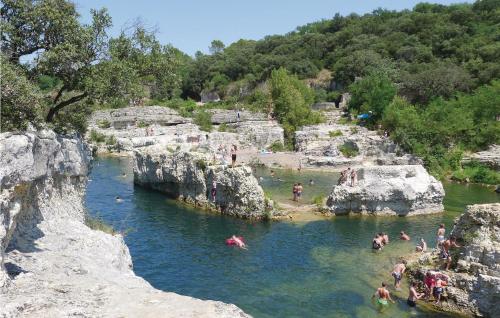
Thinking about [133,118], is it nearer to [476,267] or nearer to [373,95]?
[373,95]

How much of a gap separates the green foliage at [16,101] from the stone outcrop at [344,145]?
4024cm

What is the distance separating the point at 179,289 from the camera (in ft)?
64.5

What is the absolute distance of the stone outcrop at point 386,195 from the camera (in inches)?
1241

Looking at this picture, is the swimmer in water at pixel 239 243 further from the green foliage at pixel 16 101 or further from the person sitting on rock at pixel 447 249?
the green foliage at pixel 16 101

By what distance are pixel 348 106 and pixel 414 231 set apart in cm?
5392

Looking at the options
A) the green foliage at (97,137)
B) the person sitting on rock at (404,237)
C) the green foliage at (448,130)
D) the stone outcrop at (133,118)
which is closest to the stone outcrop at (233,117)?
the stone outcrop at (133,118)

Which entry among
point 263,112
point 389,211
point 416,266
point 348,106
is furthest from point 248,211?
point 348,106

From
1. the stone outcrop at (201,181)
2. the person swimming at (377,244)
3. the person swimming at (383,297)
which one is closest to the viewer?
the person swimming at (383,297)

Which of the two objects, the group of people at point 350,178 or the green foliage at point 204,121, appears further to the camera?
the green foliage at point 204,121

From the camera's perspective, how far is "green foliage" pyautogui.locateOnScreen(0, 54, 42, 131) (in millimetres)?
14125

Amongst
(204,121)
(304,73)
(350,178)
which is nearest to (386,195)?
(350,178)

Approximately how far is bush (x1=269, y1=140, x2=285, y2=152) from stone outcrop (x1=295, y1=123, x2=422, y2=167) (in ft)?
7.37

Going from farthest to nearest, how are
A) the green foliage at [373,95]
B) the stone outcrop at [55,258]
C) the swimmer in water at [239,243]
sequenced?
1. the green foliage at [373,95]
2. the swimmer in water at [239,243]
3. the stone outcrop at [55,258]

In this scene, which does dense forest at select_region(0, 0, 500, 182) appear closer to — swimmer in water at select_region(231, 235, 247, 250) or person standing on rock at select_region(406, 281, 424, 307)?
swimmer in water at select_region(231, 235, 247, 250)
